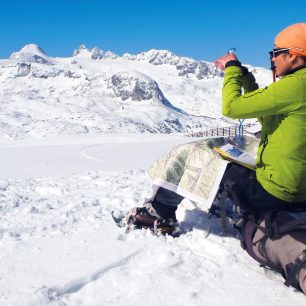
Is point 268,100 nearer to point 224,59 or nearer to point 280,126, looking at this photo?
point 280,126

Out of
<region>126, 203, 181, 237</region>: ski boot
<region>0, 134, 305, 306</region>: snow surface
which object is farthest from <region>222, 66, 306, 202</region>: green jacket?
<region>126, 203, 181, 237</region>: ski boot

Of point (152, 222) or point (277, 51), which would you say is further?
point (152, 222)

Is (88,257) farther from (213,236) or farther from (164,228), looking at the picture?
(213,236)

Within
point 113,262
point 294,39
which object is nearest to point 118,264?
point 113,262

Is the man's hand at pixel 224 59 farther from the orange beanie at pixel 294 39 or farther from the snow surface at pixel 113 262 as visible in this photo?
the snow surface at pixel 113 262

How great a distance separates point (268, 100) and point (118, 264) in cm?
177

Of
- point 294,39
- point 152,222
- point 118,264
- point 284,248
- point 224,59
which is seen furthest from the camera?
point 152,222

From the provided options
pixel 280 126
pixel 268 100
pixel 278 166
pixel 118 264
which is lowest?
pixel 118 264

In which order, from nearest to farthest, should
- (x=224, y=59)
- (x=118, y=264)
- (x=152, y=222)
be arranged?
(x=118, y=264), (x=224, y=59), (x=152, y=222)

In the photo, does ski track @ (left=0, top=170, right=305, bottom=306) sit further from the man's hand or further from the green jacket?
the man's hand

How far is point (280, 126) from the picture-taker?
11.6 feet

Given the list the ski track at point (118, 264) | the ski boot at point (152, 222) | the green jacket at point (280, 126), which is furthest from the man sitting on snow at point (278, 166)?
the ski boot at point (152, 222)

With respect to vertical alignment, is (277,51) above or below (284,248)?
above

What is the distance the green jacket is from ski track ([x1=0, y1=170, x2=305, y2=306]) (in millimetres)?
727
